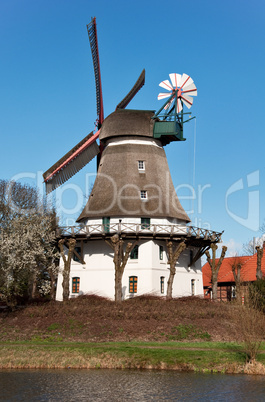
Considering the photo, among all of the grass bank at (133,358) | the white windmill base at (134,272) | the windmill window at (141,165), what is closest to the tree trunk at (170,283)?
the white windmill base at (134,272)

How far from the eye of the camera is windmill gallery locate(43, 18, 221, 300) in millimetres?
42219

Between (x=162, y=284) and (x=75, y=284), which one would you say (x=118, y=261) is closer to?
(x=162, y=284)

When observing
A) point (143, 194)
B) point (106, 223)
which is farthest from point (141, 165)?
point (106, 223)

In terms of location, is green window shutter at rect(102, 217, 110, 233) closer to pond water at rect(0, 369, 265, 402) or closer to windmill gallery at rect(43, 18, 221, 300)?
windmill gallery at rect(43, 18, 221, 300)

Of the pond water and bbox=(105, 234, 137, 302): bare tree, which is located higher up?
bbox=(105, 234, 137, 302): bare tree

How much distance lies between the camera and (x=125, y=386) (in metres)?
20.0

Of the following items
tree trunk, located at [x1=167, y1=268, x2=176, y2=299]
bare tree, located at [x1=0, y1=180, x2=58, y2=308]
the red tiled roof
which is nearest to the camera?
bare tree, located at [x1=0, y1=180, x2=58, y2=308]

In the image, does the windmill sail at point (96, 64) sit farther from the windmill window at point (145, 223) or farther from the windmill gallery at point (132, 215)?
the windmill window at point (145, 223)

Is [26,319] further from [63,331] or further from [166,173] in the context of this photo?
[166,173]

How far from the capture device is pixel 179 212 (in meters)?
45.6

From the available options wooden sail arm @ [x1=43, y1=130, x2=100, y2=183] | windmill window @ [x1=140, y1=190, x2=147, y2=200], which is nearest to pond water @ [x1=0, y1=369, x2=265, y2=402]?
windmill window @ [x1=140, y1=190, x2=147, y2=200]

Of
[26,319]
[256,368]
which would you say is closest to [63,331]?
[26,319]

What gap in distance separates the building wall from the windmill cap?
9.85 m

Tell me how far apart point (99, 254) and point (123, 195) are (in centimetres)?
545
